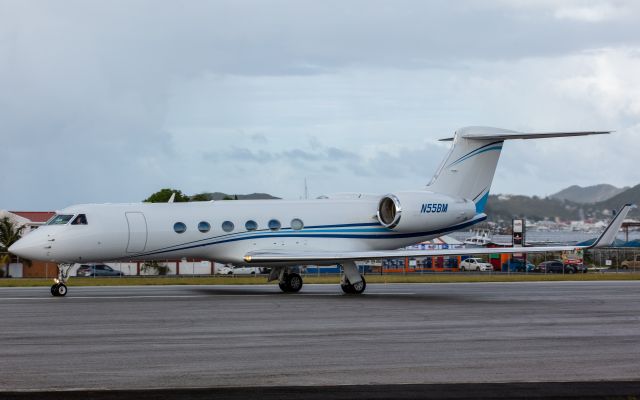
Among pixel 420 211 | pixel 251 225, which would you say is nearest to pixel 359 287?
pixel 420 211

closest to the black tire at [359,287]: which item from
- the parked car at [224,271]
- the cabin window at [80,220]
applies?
the cabin window at [80,220]

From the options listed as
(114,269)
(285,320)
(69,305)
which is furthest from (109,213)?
(114,269)

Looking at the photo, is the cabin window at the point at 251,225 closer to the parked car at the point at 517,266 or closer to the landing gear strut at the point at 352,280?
the landing gear strut at the point at 352,280

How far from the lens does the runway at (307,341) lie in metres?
11.6

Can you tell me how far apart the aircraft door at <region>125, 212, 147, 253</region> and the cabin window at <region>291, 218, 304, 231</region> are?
4.78 meters

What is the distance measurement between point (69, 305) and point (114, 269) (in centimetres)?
4407

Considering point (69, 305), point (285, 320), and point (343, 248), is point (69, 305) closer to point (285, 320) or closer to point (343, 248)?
point (285, 320)

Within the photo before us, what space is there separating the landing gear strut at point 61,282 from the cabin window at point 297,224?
7024 mm

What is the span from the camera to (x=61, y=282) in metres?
26.8

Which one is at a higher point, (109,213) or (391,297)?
(109,213)

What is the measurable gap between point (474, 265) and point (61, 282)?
1986 inches

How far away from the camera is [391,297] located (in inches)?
1057

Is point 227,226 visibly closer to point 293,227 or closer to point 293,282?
point 293,227

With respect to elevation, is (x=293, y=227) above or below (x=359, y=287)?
above
